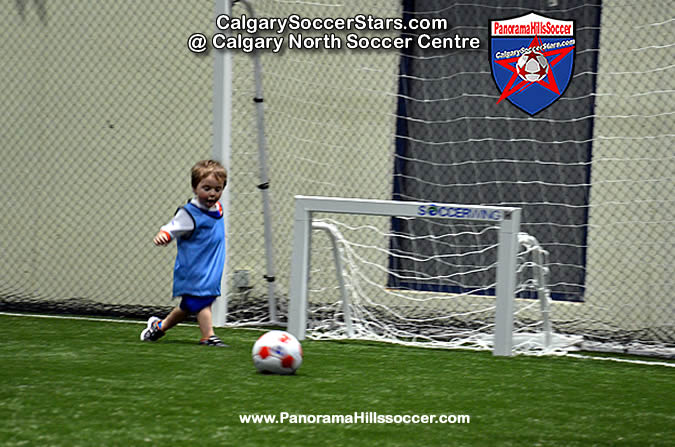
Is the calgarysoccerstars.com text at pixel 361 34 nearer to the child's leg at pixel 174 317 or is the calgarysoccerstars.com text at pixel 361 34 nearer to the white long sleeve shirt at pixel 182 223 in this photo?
the white long sleeve shirt at pixel 182 223

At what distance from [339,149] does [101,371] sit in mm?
3412

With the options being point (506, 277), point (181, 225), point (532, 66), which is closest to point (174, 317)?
point (181, 225)

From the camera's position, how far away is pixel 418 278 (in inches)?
270

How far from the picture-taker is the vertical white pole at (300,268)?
556cm

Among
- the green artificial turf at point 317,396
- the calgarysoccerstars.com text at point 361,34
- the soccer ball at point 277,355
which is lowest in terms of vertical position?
the green artificial turf at point 317,396

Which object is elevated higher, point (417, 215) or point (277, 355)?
point (417, 215)

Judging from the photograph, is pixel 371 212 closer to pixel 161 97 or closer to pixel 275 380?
pixel 275 380

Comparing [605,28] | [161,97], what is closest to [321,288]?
[161,97]

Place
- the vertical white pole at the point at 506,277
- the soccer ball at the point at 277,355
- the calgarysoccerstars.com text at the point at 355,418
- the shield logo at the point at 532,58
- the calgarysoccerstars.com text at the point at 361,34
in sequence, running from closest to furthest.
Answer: the calgarysoccerstars.com text at the point at 355,418
the soccer ball at the point at 277,355
the vertical white pole at the point at 506,277
the shield logo at the point at 532,58
the calgarysoccerstars.com text at the point at 361,34

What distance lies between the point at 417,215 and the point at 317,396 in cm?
179

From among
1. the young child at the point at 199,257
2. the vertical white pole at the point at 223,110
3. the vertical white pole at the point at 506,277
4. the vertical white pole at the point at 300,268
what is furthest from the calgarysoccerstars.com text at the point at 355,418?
the vertical white pole at the point at 223,110

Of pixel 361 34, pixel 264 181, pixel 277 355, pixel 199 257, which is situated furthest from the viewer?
pixel 361 34

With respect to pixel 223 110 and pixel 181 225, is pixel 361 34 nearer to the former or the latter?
pixel 223 110

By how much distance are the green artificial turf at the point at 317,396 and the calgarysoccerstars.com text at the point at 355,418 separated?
35 millimetres
